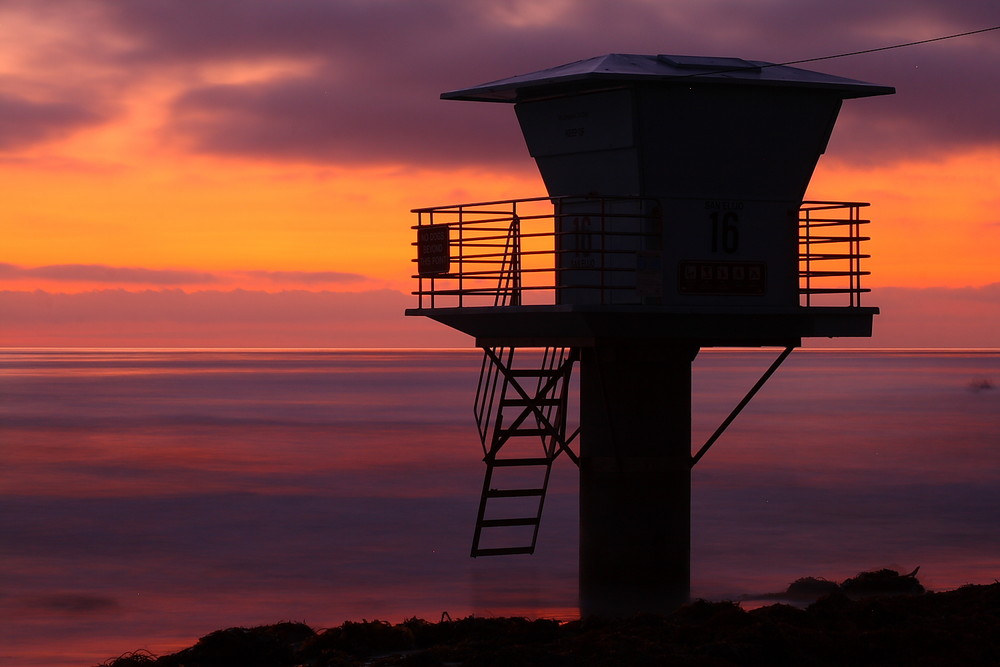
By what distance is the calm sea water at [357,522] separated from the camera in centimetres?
2328

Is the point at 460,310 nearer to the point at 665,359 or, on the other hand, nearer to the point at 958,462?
the point at 665,359

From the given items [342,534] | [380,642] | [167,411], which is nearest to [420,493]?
[342,534]

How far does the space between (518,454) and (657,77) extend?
36888 mm

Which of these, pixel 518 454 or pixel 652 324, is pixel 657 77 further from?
pixel 518 454

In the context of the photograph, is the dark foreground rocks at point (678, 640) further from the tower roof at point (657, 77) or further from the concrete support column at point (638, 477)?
the tower roof at point (657, 77)

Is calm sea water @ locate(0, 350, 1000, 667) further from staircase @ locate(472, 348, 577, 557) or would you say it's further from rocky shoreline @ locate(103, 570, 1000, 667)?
rocky shoreline @ locate(103, 570, 1000, 667)

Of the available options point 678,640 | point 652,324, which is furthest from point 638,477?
point 678,640

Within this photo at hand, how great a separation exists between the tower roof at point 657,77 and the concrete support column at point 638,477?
13.1ft

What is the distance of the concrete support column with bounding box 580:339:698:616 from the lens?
2019 cm

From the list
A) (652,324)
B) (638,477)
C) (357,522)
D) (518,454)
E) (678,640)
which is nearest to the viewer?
(678,640)

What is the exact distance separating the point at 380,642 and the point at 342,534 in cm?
1569

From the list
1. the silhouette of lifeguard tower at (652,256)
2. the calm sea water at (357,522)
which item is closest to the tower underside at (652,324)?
the silhouette of lifeguard tower at (652,256)

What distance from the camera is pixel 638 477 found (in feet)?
66.4

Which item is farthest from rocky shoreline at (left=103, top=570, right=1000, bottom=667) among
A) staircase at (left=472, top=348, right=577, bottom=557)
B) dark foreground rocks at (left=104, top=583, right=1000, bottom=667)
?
staircase at (left=472, top=348, right=577, bottom=557)
